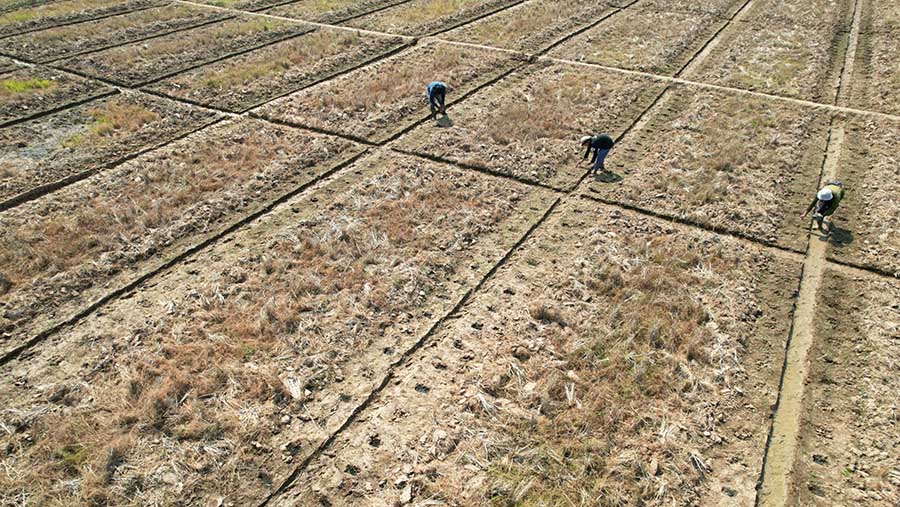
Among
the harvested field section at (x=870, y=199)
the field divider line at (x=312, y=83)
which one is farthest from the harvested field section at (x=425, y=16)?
the harvested field section at (x=870, y=199)

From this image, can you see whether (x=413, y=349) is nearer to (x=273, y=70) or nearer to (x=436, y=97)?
(x=436, y=97)

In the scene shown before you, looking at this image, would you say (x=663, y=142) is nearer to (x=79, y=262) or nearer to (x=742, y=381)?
(x=742, y=381)

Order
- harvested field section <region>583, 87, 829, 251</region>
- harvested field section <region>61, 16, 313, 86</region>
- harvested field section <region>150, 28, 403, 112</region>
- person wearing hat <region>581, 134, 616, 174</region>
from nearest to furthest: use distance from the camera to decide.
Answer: harvested field section <region>583, 87, 829, 251</region>
person wearing hat <region>581, 134, 616, 174</region>
harvested field section <region>150, 28, 403, 112</region>
harvested field section <region>61, 16, 313, 86</region>

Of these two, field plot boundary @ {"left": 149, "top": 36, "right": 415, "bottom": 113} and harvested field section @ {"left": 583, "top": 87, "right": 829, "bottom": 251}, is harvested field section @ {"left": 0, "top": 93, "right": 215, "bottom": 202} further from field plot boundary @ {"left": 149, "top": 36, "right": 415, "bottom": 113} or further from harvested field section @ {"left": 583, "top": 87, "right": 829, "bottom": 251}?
harvested field section @ {"left": 583, "top": 87, "right": 829, "bottom": 251}

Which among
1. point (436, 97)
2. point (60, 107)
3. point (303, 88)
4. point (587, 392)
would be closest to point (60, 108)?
point (60, 107)

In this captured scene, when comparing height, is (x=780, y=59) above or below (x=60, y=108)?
below

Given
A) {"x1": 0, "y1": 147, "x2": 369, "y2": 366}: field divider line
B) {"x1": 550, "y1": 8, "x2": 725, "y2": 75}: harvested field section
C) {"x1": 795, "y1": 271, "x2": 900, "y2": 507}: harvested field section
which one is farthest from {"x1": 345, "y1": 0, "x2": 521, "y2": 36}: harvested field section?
{"x1": 795, "y1": 271, "x2": 900, "y2": 507}: harvested field section
